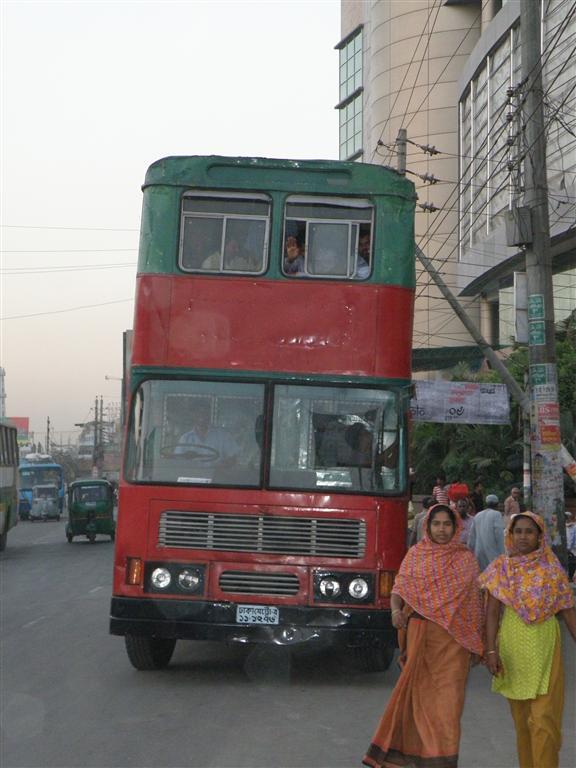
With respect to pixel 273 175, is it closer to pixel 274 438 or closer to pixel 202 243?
pixel 202 243

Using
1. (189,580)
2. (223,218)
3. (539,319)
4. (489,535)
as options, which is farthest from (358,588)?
(539,319)

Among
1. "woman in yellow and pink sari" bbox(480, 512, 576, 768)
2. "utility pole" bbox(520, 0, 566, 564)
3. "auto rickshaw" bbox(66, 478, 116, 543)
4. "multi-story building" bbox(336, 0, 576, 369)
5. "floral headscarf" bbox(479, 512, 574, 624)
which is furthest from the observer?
"auto rickshaw" bbox(66, 478, 116, 543)

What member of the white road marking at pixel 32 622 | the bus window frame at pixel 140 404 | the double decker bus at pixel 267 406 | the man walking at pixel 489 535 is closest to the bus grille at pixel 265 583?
the double decker bus at pixel 267 406

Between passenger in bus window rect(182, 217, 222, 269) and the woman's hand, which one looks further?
passenger in bus window rect(182, 217, 222, 269)

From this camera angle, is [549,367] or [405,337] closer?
[405,337]

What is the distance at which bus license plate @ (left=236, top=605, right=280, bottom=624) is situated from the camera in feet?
32.8

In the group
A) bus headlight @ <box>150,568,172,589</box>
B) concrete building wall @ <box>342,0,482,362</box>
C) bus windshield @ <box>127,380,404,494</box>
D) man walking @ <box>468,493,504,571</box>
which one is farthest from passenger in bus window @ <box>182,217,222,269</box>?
concrete building wall @ <box>342,0,482,362</box>

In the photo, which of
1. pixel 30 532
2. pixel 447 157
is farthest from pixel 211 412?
pixel 447 157

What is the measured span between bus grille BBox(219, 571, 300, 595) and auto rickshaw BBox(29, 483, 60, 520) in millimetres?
56755

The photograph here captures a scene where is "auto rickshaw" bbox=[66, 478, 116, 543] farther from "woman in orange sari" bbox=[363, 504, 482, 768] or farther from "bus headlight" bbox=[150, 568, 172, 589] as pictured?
"woman in orange sari" bbox=[363, 504, 482, 768]

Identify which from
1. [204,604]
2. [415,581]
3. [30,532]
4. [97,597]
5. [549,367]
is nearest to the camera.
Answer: [415,581]

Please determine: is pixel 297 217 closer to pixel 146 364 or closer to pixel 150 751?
pixel 146 364

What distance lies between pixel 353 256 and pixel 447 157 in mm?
49553

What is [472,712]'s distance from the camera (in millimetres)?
9133
